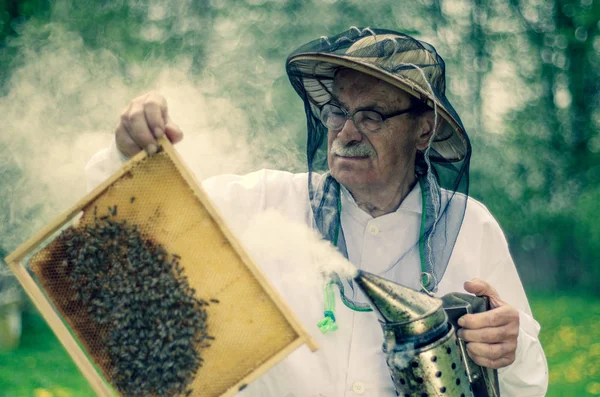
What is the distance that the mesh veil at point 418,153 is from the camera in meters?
2.56

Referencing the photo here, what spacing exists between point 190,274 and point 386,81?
4.34 feet

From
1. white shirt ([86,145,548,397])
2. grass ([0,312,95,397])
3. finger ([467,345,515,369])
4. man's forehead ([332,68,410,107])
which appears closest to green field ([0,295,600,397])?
grass ([0,312,95,397])

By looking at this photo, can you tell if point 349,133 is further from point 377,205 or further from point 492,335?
point 492,335

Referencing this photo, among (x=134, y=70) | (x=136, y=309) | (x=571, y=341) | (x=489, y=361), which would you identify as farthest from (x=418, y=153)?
(x=571, y=341)

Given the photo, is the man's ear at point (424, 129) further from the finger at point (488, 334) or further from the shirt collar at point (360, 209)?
the finger at point (488, 334)

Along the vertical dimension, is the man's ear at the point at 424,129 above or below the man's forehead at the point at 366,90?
below

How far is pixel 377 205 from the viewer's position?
109 inches

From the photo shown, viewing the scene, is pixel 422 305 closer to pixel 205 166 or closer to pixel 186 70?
pixel 205 166

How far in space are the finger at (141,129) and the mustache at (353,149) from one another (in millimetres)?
1003

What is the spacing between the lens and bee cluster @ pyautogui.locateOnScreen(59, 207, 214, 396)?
5.93ft

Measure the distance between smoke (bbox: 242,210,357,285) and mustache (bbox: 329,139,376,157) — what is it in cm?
39

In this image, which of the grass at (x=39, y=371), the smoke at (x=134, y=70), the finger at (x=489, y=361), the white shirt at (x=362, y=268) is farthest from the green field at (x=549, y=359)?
the finger at (x=489, y=361)

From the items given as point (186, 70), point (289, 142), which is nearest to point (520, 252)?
point (289, 142)

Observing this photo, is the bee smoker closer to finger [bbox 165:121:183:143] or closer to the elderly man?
the elderly man
